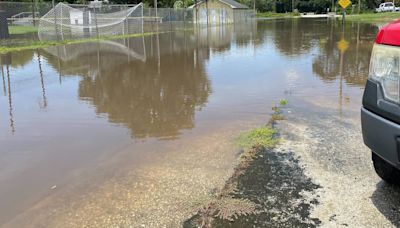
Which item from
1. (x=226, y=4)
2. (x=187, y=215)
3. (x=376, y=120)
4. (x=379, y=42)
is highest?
(x=226, y=4)

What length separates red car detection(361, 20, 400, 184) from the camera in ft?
10.5

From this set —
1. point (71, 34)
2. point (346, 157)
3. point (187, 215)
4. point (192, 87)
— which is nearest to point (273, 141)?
point (346, 157)

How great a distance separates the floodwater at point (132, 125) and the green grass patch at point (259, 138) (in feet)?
0.65

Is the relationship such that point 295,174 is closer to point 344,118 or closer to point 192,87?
point 344,118

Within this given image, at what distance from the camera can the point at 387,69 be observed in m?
3.39

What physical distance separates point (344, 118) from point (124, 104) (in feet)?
12.9

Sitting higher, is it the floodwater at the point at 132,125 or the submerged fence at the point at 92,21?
the submerged fence at the point at 92,21

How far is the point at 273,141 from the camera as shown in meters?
5.76

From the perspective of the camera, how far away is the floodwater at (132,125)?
4.22 m

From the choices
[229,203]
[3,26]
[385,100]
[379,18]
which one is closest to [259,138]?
[229,203]

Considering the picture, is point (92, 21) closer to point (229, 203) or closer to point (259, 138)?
point (259, 138)

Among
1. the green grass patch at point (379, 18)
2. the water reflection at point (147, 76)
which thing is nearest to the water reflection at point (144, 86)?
the water reflection at point (147, 76)

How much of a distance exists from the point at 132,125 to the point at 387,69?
441cm

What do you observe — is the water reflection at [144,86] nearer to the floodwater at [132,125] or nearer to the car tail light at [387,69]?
the floodwater at [132,125]
